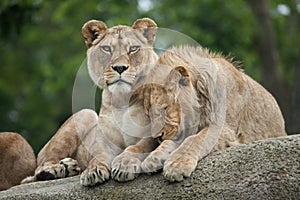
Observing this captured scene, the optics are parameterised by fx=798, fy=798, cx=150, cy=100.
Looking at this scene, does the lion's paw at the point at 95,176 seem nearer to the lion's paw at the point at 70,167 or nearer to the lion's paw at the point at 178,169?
the lion's paw at the point at 178,169

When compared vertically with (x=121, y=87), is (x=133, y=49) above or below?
above

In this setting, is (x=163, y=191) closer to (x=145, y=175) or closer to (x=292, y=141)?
(x=145, y=175)

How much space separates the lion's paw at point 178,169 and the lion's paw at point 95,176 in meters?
0.55

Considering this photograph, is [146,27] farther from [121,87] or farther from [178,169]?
[178,169]

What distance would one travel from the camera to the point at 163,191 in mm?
6137

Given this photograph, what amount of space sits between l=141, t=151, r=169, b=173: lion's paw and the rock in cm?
9

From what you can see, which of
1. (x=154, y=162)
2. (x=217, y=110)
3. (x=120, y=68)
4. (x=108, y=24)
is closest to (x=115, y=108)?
(x=120, y=68)

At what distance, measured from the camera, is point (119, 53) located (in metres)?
6.51

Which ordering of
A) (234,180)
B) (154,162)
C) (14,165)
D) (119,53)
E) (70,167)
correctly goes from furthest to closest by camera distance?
(14,165)
(70,167)
(119,53)
(154,162)
(234,180)

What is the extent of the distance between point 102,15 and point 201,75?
31.2 ft

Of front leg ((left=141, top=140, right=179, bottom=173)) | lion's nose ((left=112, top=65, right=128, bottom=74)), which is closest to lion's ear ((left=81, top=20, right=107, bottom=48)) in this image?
lion's nose ((left=112, top=65, right=128, bottom=74))

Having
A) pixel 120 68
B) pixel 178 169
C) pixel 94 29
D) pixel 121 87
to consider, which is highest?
pixel 94 29

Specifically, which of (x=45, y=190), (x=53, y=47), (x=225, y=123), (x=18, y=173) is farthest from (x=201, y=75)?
(x=53, y=47)

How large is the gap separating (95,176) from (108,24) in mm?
7891
